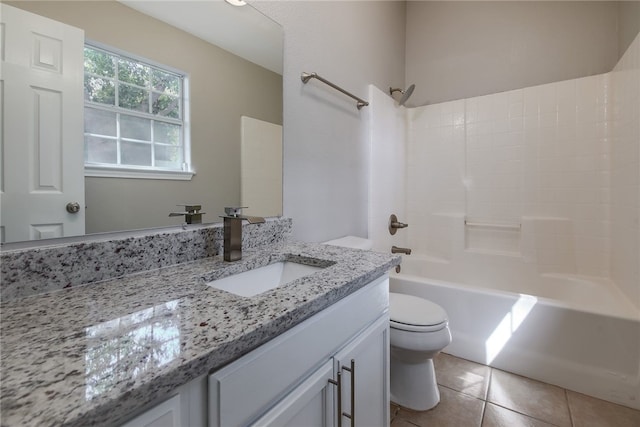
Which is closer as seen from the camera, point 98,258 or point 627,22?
point 98,258

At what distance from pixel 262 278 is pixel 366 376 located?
45cm

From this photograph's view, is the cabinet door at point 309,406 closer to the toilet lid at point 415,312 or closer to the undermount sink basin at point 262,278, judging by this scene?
the undermount sink basin at point 262,278

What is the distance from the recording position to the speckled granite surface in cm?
63

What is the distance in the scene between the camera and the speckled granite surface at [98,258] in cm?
63

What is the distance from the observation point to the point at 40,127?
671 millimetres

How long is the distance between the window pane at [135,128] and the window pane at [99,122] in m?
0.02

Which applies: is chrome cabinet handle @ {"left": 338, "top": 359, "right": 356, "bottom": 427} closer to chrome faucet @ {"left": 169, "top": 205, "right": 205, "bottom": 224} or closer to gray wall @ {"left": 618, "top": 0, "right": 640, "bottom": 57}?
chrome faucet @ {"left": 169, "top": 205, "right": 205, "bottom": 224}

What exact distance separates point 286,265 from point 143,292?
500 millimetres

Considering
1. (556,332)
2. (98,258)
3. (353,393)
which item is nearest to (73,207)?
(98,258)

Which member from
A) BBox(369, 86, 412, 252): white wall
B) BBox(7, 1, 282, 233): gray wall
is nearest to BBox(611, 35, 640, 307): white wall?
BBox(369, 86, 412, 252): white wall

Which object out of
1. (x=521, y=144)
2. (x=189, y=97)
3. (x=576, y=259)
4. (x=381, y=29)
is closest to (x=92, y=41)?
(x=189, y=97)

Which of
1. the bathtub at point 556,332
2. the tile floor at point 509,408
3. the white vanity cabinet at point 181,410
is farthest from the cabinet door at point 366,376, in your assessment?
the bathtub at point 556,332

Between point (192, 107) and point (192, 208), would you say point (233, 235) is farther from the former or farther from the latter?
point (192, 107)

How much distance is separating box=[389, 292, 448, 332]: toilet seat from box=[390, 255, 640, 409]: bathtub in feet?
1.27
